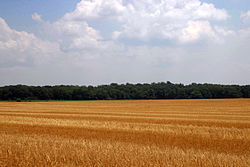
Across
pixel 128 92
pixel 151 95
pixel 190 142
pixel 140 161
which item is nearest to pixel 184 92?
pixel 151 95

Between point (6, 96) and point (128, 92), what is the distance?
43483 millimetres

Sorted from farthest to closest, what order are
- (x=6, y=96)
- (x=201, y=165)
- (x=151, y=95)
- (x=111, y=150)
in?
(x=151, y=95), (x=6, y=96), (x=111, y=150), (x=201, y=165)

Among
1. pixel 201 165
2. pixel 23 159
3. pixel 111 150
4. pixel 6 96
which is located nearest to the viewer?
pixel 201 165

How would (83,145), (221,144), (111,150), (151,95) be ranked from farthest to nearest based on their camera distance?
(151,95) → (221,144) → (83,145) → (111,150)

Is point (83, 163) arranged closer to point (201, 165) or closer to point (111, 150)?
point (111, 150)

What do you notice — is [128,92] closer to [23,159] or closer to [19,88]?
[19,88]

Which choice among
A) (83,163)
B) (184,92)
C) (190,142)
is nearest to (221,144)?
(190,142)

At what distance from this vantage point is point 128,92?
4134 inches

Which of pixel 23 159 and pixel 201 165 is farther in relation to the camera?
pixel 23 159

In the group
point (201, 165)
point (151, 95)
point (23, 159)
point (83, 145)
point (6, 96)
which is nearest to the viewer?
point (201, 165)

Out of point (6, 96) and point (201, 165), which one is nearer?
point (201, 165)

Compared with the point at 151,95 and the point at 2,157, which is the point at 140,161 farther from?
the point at 151,95

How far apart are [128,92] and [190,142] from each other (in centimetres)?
9126

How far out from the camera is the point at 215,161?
8.54m
